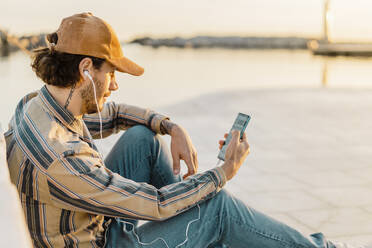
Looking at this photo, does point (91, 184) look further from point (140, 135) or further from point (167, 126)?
point (167, 126)

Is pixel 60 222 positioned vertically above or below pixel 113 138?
above

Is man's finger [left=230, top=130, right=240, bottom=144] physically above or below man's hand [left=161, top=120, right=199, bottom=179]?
above

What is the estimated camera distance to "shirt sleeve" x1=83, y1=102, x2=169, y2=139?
2.02 meters

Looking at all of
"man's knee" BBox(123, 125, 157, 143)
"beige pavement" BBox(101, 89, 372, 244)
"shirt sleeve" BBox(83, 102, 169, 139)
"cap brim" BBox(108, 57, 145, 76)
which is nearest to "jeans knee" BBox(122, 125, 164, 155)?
"man's knee" BBox(123, 125, 157, 143)

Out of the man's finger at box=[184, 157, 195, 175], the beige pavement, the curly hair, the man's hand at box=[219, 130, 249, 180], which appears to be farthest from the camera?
the beige pavement

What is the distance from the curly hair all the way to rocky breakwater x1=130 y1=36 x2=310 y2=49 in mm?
43559

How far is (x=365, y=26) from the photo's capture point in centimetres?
3619

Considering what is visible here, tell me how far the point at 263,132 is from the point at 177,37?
143 ft

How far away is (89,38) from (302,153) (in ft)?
10.1

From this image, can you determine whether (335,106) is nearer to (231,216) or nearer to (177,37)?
(231,216)

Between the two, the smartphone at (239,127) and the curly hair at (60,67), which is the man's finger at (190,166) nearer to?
the smartphone at (239,127)

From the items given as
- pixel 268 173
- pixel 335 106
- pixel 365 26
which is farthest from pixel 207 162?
pixel 365 26

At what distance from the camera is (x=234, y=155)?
5.00 ft

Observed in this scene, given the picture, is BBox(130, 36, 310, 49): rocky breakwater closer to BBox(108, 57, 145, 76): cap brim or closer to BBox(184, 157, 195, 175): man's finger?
BBox(184, 157, 195, 175): man's finger
